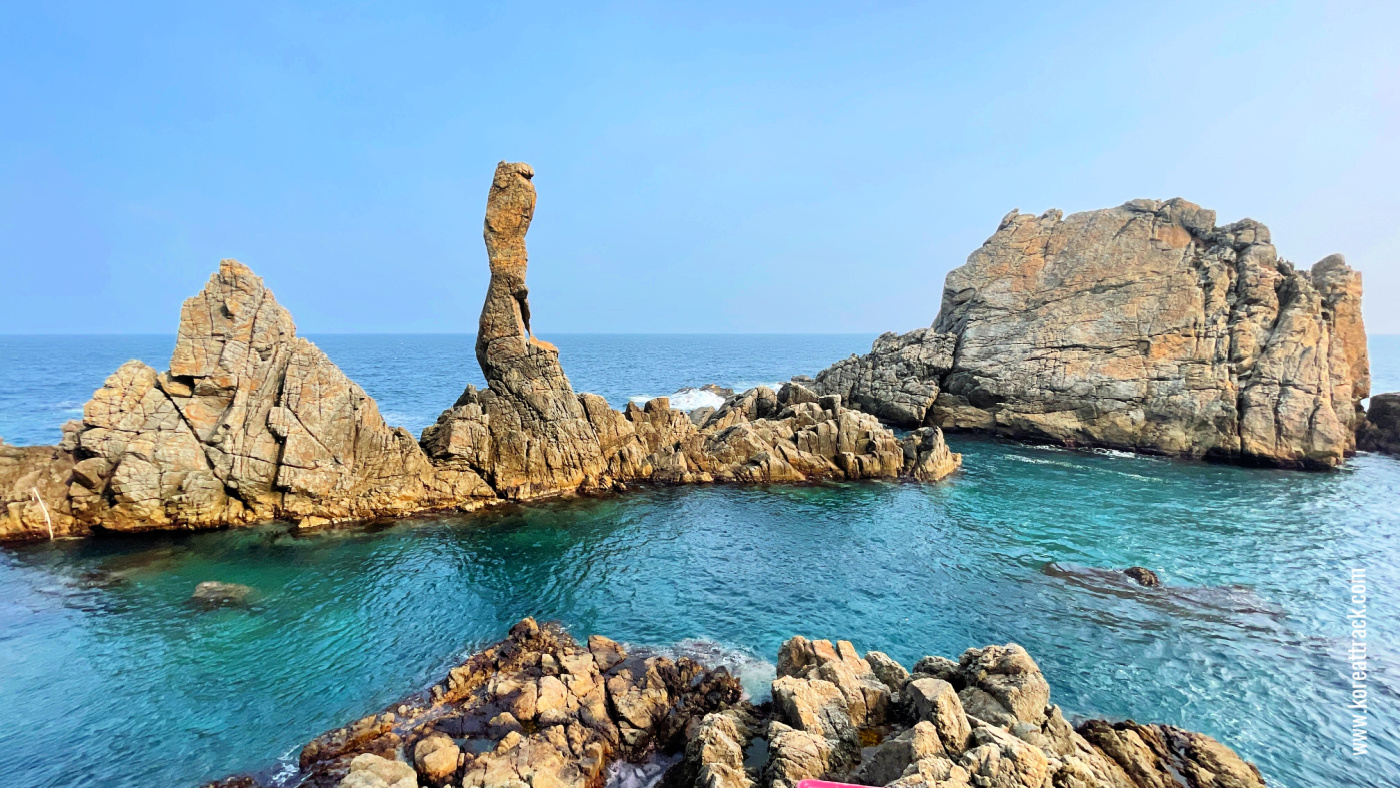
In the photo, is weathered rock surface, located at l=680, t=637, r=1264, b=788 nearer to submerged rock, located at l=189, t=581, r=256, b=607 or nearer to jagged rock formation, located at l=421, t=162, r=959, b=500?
submerged rock, located at l=189, t=581, r=256, b=607

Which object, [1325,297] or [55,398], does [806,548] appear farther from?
[55,398]

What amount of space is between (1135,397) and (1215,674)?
37496 millimetres

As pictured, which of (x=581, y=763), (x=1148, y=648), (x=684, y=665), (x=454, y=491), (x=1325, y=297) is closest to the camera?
(x=581, y=763)

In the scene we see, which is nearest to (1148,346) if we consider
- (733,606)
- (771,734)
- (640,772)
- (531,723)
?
(733,606)

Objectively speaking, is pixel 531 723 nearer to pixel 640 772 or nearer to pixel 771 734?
pixel 640 772

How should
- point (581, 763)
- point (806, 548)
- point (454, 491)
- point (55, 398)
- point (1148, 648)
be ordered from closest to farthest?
point (581, 763) → point (1148, 648) → point (806, 548) → point (454, 491) → point (55, 398)

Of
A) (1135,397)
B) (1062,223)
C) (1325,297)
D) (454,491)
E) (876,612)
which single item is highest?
(1062,223)

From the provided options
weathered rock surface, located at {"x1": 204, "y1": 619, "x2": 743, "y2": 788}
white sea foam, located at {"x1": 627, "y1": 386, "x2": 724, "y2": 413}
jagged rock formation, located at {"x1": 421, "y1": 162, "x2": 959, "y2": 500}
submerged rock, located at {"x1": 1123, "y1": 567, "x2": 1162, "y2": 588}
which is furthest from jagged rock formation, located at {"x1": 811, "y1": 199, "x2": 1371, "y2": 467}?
weathered rock surface, located at {"x1": 204, "y1": 619, "x2": 743, "y2": 788}

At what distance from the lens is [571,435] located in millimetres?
36375

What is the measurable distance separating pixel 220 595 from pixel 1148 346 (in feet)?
208

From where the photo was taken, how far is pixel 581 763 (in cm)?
1315

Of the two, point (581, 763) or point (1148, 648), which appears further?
point (1148, 648)

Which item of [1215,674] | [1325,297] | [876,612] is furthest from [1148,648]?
[1325,297]

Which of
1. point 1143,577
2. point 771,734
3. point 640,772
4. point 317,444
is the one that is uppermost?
point 317,444
